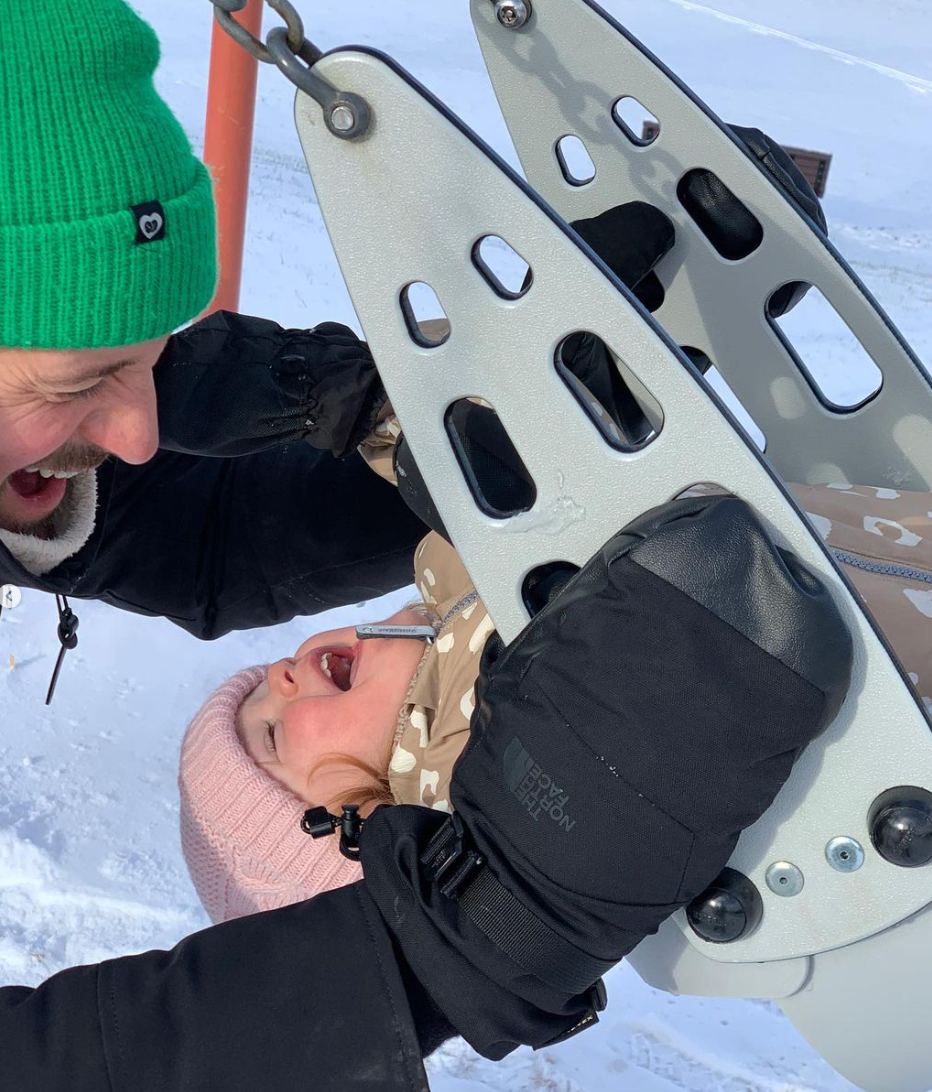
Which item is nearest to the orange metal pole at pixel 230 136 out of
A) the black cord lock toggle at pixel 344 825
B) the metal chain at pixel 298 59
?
the black cord lock toggle at pixel 344 825

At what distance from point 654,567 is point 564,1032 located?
46 cm

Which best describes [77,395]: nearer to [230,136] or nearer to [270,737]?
[270,737]

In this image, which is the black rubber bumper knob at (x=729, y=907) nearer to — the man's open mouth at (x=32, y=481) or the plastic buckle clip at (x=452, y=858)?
the plastic buckle clip at (x=452, y=858)

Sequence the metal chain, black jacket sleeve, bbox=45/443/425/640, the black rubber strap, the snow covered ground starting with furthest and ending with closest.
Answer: the snow covered ground < black jacket sleeve, bbox=45/443/425/640 < the black rubber strap < the metal chain

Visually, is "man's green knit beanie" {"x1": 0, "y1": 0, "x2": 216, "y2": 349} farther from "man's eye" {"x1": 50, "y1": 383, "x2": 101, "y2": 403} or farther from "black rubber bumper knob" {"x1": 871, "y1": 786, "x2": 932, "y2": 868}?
"black rubber bumper knob" {"x1": 871, "y1": 786, "x2": 932, "y2": 868}

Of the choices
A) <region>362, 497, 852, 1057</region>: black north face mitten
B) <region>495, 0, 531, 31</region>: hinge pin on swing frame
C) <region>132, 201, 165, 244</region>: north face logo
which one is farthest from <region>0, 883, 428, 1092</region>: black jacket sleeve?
<region>495, 0, 531, 31</region>: hinge pin on swing frame

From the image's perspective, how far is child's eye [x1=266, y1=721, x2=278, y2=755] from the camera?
1.74 metres

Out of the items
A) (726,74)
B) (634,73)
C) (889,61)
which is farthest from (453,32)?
(634,73)

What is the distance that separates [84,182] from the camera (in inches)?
41.5

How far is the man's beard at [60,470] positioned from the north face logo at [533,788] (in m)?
0.67

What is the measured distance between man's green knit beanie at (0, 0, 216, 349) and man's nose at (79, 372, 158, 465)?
103 mm

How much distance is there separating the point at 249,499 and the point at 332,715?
1.19ft

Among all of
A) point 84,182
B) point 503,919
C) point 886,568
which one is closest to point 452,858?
point 503,919

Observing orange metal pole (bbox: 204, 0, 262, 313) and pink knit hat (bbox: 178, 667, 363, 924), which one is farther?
orange metal pole (bbox: 204, 0, 262, 313)
